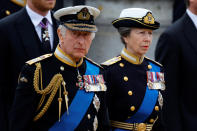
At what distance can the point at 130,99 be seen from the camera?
5195 millimetres

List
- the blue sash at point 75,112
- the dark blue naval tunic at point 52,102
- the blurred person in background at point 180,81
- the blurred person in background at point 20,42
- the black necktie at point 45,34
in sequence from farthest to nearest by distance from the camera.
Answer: the blurred person in background at point 180,81
the black necktie at point 45,34
the blurred person in background at point 20,42
the blue sash at point 75,112
the dark blue naval tunic at point 52,102

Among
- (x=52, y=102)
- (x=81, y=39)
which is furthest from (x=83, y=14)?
(x=52, y=102)

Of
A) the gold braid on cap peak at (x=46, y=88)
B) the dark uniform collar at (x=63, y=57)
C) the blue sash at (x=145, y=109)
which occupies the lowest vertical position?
the blue sash at (x=145, y=109)

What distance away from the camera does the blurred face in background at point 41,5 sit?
189 inches

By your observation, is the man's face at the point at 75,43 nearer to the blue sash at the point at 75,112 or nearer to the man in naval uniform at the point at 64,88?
the man in naval uniform at the point at 64,88

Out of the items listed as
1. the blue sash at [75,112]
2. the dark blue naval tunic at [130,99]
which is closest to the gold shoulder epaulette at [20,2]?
the dark blue naval tunic at [130,99]

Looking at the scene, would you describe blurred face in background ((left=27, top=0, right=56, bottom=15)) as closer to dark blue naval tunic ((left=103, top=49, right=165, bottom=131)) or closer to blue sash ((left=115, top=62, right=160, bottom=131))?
dark blue naval tunic ((left=103, top=49, right=165, bottom=131))

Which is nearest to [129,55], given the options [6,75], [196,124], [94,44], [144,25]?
[144,25]

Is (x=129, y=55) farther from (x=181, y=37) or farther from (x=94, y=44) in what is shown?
(x=94, y=44)

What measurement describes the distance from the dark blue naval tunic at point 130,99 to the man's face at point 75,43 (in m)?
0.96

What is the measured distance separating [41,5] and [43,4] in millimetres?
Result: 22

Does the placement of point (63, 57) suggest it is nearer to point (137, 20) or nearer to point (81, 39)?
point (81, 39)

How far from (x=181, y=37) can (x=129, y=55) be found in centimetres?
57

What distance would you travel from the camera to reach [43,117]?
13.6 feet
